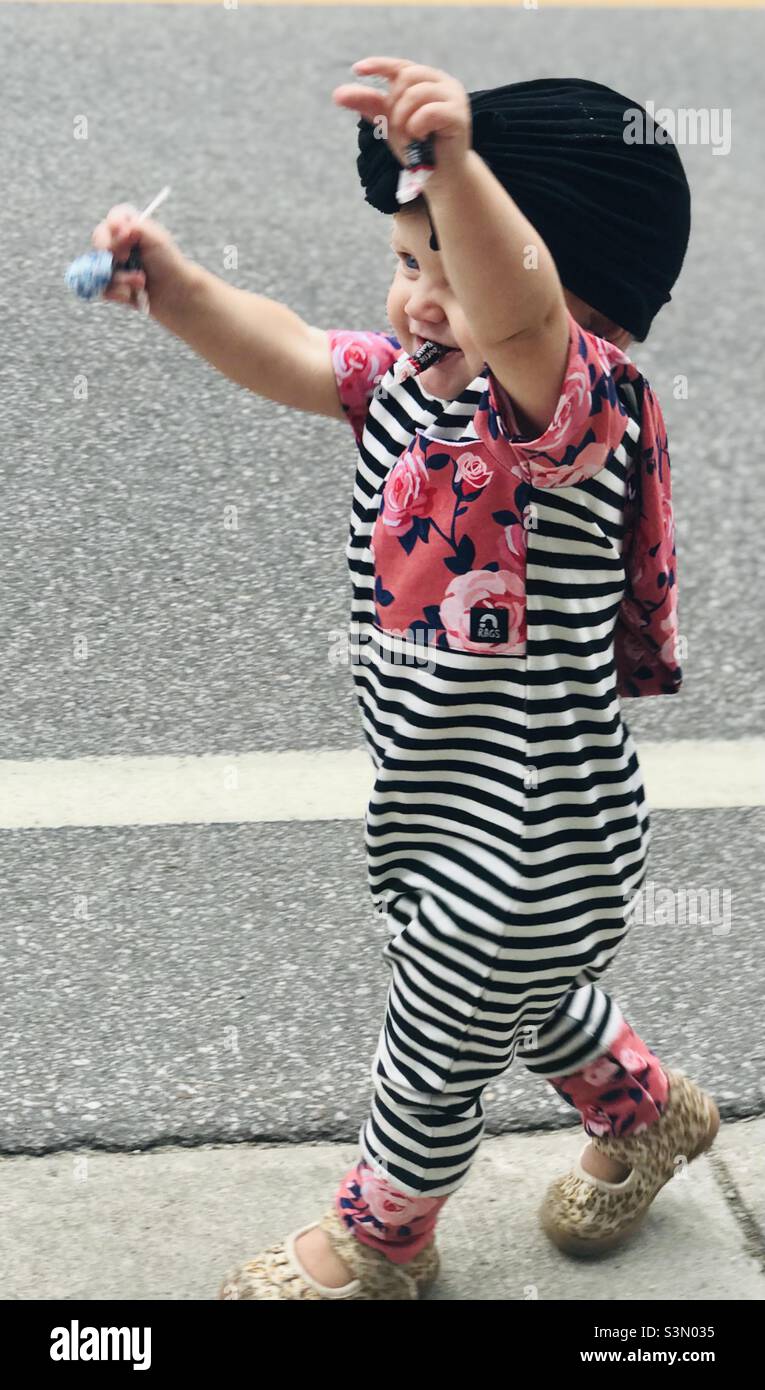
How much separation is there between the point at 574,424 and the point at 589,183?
0.26m

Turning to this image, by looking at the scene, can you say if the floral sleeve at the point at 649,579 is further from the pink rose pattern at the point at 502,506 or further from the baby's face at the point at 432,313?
the baby's face at the point at 432,313

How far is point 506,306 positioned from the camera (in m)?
1.59

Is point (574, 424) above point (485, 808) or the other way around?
above

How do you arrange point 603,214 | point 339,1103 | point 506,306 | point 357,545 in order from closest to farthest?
point 506,306 → point 603,214 → point 357,545 → point 339,1103

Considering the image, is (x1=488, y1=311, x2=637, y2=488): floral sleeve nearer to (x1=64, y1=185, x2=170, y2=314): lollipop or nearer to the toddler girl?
the toddler girl

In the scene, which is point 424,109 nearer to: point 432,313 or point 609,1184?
point 432,313

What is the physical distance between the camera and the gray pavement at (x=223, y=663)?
7.93 ft

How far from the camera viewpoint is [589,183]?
175 centimetres

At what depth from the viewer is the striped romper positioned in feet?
6.04
